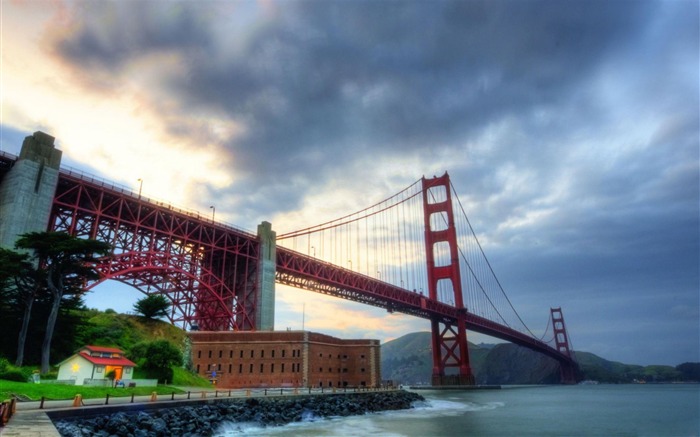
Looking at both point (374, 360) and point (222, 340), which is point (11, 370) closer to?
point (222, 340)

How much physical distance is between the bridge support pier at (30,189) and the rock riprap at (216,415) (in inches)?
957

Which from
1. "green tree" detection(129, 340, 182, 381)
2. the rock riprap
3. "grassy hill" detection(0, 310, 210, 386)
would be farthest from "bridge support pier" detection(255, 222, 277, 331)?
"green tree" detection(129, 340, 182, 381)

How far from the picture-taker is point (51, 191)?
41.3m

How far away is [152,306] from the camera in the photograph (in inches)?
1901

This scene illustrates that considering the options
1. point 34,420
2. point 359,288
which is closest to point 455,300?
point 359,288

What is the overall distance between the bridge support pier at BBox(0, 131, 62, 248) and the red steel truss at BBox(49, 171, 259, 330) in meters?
2.17

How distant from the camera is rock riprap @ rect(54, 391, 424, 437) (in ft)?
61.3

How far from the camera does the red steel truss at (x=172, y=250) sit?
150ft

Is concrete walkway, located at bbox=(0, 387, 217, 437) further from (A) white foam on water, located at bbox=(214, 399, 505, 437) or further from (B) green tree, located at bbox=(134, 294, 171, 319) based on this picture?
(B) green tree, located at bbox=(134, 294, 171, 319)

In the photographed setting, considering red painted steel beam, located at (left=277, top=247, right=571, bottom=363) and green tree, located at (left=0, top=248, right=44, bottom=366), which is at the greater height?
red painted steel beam, located at (left=277, top=247, right=571, bottom=363)

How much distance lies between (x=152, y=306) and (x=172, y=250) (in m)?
9.36

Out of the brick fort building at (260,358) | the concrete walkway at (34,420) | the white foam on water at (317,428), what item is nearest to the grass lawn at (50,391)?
the concrete walkway at (34,420)

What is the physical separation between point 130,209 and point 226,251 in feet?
46.8

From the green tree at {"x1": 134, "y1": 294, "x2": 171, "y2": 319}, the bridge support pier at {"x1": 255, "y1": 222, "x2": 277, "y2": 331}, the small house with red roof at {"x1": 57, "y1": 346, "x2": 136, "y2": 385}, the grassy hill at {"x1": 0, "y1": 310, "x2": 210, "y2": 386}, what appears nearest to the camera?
the small house with red roof at {"x1": 57, "y1": 346, "x2": 136, "y2": 385}
